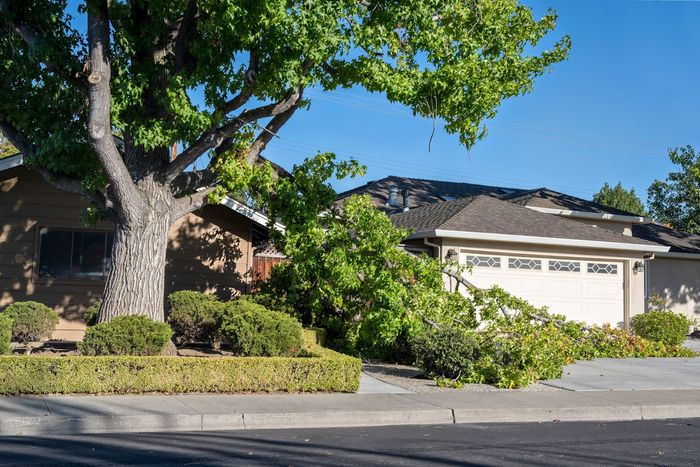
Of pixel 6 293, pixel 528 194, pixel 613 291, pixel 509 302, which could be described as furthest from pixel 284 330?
pixel 528 194

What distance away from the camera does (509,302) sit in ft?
51.4

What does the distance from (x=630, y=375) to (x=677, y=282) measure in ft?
44.8

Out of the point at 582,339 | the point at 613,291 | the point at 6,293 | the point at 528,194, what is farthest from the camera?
the point at 528,194

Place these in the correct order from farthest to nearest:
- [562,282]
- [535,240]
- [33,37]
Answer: [562,282] < [535,240] < [33,37]

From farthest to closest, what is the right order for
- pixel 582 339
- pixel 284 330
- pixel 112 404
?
pixel 582 339 < pixel 284 330 < pixel 112 404

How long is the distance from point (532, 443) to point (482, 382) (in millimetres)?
4500

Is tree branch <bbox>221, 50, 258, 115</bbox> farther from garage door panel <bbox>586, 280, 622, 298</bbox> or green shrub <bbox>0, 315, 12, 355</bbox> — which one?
garage door panel <bbox>586, 280, 622, 298</bbox>

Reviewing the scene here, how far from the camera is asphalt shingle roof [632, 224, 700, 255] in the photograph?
89.4 ft

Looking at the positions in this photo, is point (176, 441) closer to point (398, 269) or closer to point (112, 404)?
point (112, 404)

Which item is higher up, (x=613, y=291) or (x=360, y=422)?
(x=613, y=291)

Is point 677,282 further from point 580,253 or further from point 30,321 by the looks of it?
point 30,321

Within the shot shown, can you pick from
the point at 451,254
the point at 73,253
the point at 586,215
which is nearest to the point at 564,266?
the point at 451,254

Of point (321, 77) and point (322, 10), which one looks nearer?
point (322, 10)

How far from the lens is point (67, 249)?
1723cm
